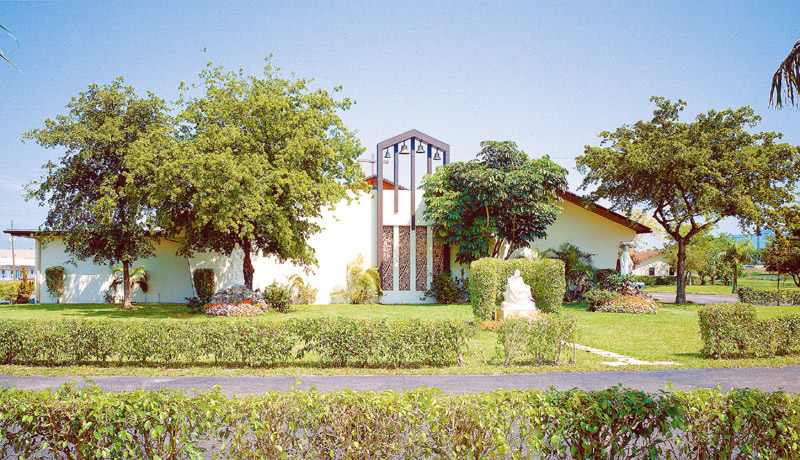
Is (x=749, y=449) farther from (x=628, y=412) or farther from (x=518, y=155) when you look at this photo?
(x=518, y=155)

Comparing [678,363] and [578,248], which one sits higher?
[578,248]

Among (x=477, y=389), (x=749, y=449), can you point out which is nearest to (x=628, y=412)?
(x=749, y=449)

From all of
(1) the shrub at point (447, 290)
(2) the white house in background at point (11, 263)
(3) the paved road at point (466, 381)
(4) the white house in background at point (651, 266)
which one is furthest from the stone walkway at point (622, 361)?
(2) the white house in background at point (11, 263)

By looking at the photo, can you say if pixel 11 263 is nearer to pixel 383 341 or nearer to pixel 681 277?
pixel 383 341

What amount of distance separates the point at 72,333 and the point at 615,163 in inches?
849

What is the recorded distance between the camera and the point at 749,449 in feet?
12.0

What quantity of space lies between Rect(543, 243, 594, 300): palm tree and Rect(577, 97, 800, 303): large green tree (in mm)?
3387

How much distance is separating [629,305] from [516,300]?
728 centimetres

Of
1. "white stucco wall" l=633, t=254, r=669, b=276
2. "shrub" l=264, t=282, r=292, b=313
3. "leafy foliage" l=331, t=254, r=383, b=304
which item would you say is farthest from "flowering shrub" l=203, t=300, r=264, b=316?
"white stucco wall" l=633, t=254, r=669, b=276

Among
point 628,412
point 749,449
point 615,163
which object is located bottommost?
point 749,449

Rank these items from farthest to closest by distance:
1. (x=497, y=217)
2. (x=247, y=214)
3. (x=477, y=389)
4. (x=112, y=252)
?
(x=497, y=217) < (x=112, y=252) < (x=247, y=214) < (x=477, y=389)

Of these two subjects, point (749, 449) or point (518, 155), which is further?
point (518, 155)

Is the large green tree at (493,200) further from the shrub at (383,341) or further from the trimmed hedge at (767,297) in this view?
the shrub at (383,341)

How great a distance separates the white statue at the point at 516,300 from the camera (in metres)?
14.7
